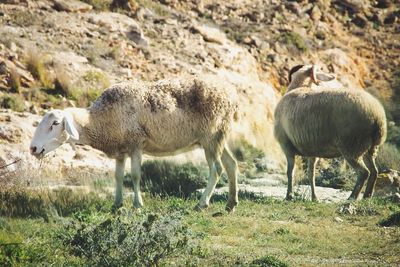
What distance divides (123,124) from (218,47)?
15653mm

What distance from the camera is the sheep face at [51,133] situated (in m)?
13.2

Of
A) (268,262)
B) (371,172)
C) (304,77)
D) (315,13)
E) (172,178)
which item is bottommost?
(172,178)

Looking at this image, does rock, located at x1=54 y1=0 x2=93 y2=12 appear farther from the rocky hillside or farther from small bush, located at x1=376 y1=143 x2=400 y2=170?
small bush, located at x1=376 y1=143 x2=400 y2=170

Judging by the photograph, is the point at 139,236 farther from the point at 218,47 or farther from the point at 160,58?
the point at 218,47

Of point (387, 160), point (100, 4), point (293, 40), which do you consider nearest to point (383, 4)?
point (293, 40)

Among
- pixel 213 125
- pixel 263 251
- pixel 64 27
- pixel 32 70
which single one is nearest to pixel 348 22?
pixel 64 27

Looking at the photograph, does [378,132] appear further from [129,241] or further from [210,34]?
[210,34]

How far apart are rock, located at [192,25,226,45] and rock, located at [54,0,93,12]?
443cm

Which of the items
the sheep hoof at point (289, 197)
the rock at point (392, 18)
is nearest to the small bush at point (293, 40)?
the rock at point (392, 18)

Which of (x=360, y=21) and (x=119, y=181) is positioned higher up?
(x=360, y=21)

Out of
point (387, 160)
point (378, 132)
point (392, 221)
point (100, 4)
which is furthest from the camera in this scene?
point (100, 4)

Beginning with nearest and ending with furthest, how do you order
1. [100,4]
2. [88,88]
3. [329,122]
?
[329,122]
[88,88]
[100,4]

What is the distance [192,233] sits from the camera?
34.9 ft

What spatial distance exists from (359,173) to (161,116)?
183 inches
